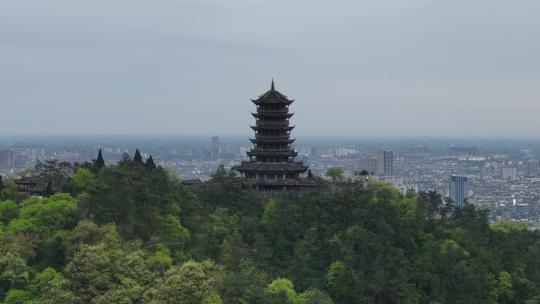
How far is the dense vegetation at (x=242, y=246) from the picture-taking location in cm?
2983

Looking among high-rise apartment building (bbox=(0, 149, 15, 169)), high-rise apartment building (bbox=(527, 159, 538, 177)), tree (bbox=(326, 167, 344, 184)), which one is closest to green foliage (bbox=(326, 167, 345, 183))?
tree (bbox=(326, 167, 344, 184))

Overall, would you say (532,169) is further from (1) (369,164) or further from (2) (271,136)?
(2) (271,136)

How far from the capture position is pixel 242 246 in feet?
121

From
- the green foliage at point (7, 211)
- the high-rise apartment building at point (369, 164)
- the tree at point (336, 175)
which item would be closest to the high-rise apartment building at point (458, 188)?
the high-rise apartment building at point (369, 164)

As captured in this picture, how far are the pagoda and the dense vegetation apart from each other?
2763 mm

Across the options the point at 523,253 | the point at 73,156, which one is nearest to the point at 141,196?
the point at 523,253

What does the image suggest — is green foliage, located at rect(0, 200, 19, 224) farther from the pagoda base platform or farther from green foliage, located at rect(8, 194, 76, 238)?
the pagoda base platform

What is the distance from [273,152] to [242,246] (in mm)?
14574

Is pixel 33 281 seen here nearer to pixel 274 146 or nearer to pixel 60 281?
pixel 60 281

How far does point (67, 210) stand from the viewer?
36688 millimetres

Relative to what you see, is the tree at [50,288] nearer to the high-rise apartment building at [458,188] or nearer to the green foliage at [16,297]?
the green foliage at [16,297]

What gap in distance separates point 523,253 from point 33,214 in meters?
28.4

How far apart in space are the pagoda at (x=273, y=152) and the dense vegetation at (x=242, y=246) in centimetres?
276

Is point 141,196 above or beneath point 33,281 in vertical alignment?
above
